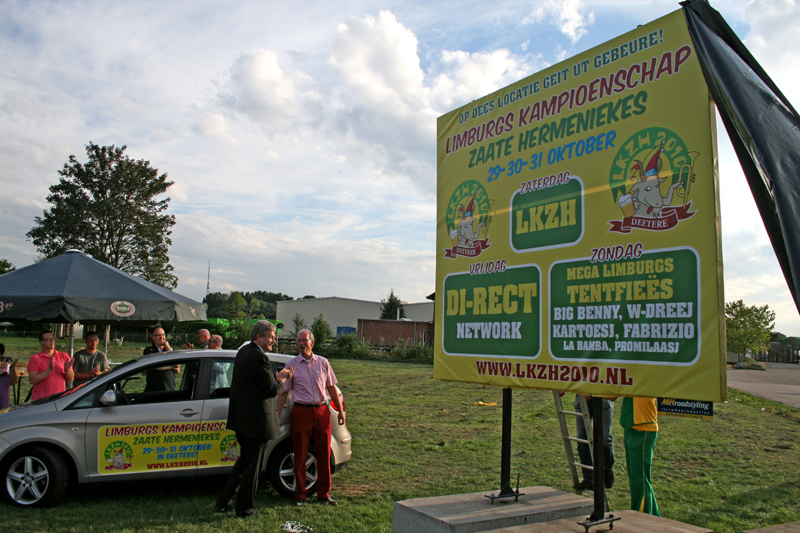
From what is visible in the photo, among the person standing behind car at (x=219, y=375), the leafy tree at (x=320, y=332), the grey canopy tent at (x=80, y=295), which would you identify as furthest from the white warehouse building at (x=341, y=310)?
the person standing behind car at (x=219, y=375)

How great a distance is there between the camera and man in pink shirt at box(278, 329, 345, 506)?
19.7ft

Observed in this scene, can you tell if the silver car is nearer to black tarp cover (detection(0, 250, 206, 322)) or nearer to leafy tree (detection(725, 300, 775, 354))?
black tarp cover (detection(0, 250, 206, 322))

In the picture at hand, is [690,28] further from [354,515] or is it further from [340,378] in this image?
[340,378]

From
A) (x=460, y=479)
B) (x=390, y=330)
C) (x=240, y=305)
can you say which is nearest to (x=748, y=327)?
(x=390, y=330)

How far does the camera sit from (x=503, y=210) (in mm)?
4535

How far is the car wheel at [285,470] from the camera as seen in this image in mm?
6184

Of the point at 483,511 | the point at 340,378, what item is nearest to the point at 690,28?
the point at 483,511

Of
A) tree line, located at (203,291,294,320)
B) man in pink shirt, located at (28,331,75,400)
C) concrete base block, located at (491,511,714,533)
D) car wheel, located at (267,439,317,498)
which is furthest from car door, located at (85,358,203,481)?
tree line, located at (203,291,294,320)

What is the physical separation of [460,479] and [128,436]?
4.10 metres

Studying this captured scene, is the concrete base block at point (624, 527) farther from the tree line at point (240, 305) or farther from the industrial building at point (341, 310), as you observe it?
the industrial building at point (341, 310)

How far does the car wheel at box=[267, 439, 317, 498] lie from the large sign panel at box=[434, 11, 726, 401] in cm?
245

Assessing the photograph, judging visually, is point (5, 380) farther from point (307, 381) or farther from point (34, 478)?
point (307, 381)

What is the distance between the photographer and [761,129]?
2.87 metres

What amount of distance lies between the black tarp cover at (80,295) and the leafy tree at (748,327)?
58130 mm
